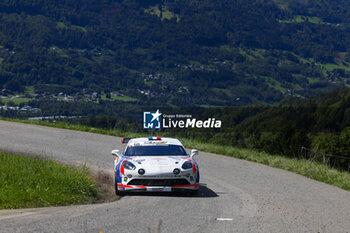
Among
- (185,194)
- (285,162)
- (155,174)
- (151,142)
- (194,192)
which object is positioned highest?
(151,142)

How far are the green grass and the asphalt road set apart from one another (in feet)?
2.00

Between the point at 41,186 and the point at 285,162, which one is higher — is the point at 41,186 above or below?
above

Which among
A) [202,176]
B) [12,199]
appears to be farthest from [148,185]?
[202,176]

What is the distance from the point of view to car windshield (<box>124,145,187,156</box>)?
43.0 feet

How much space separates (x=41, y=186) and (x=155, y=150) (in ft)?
10.8

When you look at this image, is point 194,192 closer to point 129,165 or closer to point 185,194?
point 185,194

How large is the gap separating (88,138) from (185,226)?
1569cm

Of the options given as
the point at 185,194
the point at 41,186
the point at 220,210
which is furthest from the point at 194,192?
the point at 41,186

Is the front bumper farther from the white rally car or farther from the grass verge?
the grass verge

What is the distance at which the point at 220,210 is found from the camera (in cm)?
1015

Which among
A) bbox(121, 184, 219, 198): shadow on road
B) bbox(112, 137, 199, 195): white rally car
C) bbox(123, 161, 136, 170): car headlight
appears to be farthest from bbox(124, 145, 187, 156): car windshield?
bbox(121, 184, 219, 198): shadow on road

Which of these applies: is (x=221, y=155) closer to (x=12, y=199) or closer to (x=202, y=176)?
(x=202, y=176)

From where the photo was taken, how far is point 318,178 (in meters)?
16.8

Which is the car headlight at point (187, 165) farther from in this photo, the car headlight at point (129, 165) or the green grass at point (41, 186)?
the green grass at point (41, 186)
